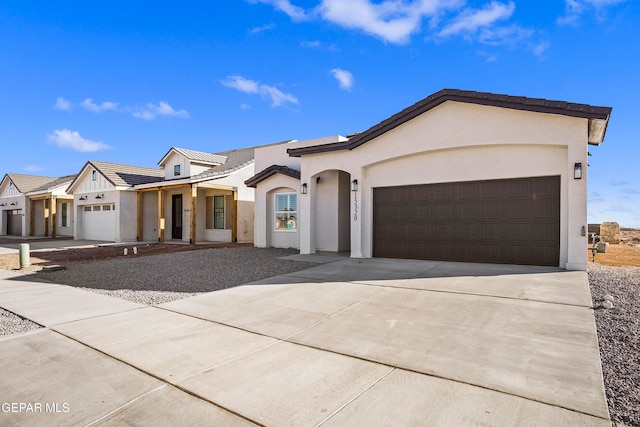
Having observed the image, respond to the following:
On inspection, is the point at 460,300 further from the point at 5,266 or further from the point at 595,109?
the point at 5,266

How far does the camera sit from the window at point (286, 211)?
1524 cm

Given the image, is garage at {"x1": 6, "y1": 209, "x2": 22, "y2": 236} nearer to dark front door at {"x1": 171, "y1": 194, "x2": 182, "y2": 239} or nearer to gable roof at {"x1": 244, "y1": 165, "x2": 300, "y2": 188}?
dark front door at {"x1": 171, "y1": 194, "x2": 182, "y2": 239}

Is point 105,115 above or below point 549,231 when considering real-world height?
above

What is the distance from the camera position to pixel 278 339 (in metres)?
4.35

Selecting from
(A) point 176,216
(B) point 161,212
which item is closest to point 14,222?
(A) point 176,216

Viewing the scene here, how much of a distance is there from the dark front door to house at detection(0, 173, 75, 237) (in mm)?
11194

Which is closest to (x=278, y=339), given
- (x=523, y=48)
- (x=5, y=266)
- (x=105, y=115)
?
(x=523, y=48)

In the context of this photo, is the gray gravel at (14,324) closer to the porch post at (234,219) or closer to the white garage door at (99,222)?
the porch post at (234,219)

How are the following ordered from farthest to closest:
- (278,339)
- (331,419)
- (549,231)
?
(549,231) < (278,339) < (331,419)

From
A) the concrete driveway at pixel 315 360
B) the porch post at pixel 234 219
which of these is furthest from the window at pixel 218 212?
the concrete driveway at pixel 315 360

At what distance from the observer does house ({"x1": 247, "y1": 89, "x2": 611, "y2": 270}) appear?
8.63 m

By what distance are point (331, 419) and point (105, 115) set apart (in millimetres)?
29211

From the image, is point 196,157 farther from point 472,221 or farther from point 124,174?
point 472,221

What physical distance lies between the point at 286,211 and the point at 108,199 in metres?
13.8
